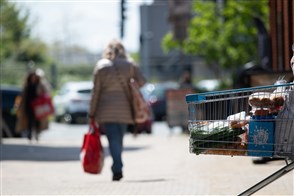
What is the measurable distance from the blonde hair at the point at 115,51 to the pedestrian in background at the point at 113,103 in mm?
64

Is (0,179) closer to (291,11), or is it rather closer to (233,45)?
(291,11)

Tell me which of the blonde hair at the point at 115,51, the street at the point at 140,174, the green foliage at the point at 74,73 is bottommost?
the green foliage at the point at 74,73

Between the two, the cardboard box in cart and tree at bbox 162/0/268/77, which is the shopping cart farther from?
tree at bbox 162/0/268/77

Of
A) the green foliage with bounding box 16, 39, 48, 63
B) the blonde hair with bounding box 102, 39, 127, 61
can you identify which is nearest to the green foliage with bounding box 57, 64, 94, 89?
the green foliage with bounding box 16, 39, 48, 63

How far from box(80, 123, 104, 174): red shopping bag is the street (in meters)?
0.21

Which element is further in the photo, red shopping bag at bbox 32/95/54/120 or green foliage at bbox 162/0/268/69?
green foliage at bbox 162/0/268/69

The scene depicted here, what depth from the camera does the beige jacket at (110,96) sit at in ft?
42.0

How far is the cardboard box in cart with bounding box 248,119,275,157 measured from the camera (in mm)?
7977

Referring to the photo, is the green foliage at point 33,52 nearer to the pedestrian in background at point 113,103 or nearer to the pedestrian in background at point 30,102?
the pedestrian in background at point 30,102

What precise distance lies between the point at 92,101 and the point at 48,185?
4.29 ft

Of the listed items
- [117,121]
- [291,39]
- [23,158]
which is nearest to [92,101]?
[117,121]

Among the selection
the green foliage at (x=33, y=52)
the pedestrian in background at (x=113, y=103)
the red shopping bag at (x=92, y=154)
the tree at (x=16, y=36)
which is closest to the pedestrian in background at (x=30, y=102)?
the tree at (x=16, y=36)

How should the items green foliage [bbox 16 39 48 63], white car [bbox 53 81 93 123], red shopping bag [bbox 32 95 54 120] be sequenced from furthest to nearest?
green foliage [bbox 16 39 48 63] → white car [bbox 53 81 93 123] → red shopping bag [bbox 32 95 54 120]

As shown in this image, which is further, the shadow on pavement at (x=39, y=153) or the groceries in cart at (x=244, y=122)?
the shadow on pavement at (x=39, y=153)
